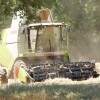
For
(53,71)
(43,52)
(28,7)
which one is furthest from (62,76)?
(28,7)

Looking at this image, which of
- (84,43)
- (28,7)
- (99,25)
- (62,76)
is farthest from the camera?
(84,43)

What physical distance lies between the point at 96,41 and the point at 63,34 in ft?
74.7

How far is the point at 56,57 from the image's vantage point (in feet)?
61.3

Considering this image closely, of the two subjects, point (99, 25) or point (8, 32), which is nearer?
point (8, 32)

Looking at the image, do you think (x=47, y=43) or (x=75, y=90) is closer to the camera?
(x=75, y=90)

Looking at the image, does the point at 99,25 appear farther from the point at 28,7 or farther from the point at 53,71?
the point at 28,7

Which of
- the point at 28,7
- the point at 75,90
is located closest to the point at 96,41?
the point at 28,7

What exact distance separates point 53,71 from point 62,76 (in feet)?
1.47

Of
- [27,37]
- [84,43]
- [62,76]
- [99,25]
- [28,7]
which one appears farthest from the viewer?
[84,43]

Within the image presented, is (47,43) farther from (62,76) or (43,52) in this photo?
(62,76)

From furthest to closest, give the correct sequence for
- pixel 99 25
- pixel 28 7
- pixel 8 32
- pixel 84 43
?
pixel 84 43 → pixel 99 25 → pixel 8 32 → pixel 28 7

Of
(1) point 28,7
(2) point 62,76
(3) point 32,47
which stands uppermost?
(1) point 28,7

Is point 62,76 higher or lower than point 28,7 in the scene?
lower

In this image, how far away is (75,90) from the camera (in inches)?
365
